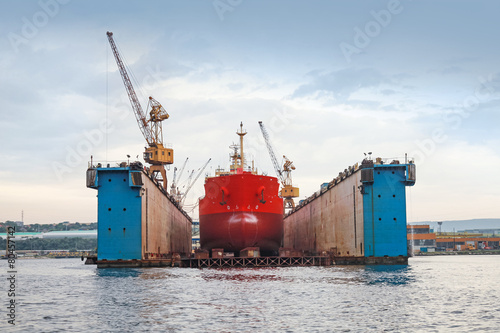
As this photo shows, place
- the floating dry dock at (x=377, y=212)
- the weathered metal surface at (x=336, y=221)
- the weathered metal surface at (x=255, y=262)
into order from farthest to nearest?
1. the weathered metal surface at (x=255, y=262)
2. the weathered metal surface at (x=336, y=221)
3. the floating dry dock at (x=377, y=212)

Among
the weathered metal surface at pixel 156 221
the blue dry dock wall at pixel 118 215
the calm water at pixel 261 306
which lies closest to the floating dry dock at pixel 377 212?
the calm water at pixel 261 306

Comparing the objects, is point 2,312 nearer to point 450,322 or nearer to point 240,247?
point 450,322

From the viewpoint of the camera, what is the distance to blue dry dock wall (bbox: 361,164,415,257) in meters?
55.3

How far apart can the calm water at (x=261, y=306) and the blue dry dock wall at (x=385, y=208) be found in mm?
14097

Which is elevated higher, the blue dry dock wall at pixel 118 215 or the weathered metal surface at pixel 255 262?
the blue dry dock wall at pixel 118 215

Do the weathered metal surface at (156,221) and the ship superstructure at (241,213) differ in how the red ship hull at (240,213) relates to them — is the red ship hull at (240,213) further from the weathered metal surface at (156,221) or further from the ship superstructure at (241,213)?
the weathered metal surface at (156,221)

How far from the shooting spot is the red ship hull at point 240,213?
2430 inches

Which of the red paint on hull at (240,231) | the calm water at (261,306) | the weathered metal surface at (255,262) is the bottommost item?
the weathered metal surface at (255,262)

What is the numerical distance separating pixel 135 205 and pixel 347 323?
3545 cm

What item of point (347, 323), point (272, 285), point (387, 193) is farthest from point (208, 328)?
point (387, 193)

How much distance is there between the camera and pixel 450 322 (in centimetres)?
2273

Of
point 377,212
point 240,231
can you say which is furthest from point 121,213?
point 377,212

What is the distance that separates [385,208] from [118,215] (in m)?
26.0

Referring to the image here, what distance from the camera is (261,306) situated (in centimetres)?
2731
